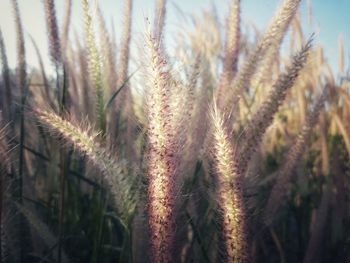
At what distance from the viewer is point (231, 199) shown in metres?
0.68

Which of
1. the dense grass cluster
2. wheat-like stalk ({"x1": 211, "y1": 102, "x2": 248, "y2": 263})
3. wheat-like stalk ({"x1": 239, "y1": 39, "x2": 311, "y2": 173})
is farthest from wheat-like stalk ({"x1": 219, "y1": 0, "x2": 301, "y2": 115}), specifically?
wheat-like stalk ({"x1": 211, "y1": 102, "x2": 248, "y2": 263})

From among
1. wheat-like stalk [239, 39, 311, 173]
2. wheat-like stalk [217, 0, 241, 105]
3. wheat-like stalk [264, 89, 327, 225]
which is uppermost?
wheat-like stalk [217, 0, 241, 105]

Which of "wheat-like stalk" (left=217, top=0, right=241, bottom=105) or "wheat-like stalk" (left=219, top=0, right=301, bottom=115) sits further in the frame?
"wheat-like stalk" (left=217, top=0, right=241, bottom=105)

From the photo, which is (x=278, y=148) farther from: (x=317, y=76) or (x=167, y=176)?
(x=167, y=176)

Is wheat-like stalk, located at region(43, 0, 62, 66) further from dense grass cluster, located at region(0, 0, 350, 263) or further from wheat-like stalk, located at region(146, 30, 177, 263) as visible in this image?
wheat-like stalk, located at region(146, 30, 177, 263)

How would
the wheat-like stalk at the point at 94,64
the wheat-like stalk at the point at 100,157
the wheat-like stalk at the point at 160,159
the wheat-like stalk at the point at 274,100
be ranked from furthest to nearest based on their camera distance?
the wheat-like stalk at the point at 94,64, the wheat-like stalk at the point at 274,100, the wheat-like stalk at the point at 100,157, the wheat-like stalk at the point at 160,159

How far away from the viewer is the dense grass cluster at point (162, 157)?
0.67m

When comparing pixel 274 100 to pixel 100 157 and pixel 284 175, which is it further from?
Result: pixel 100 157

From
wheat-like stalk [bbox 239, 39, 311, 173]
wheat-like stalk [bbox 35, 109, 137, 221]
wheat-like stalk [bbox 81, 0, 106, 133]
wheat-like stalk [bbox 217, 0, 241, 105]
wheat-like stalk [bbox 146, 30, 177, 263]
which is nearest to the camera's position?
wheat-like stalk [bbox 146, 30, 177, 263]

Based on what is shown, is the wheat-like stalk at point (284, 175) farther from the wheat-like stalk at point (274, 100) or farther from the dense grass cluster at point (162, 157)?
the wheat-like stalk at point (274, 100)

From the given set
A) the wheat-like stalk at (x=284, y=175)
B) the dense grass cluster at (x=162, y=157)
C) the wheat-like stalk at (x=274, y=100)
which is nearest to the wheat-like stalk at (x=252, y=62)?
the dense grass cluster at (x=162, y=157)

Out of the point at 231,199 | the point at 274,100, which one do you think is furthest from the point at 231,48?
the point at 231,199

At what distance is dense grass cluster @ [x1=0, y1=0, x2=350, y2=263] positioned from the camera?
670mm

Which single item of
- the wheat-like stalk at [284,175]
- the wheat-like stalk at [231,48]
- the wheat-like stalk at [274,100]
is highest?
the wheat-like stalk at [231,48]
